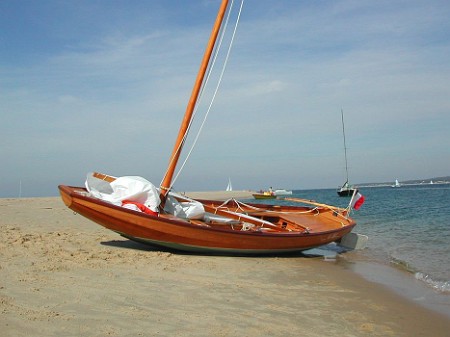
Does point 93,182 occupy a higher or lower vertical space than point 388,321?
higher

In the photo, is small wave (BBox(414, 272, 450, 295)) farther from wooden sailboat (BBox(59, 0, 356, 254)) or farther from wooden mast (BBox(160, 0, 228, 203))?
wooden mast (BBox(160, 0, 228, 203))

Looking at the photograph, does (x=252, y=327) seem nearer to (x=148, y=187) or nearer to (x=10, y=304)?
(x=10, y=304)

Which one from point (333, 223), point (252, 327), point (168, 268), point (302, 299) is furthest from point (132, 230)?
point (333, 223)

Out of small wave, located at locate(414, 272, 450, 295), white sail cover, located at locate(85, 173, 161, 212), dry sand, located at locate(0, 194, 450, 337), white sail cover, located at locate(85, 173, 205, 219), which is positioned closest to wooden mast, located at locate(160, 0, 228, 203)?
white sail cover, located at locate(85, 173, 205, 219)

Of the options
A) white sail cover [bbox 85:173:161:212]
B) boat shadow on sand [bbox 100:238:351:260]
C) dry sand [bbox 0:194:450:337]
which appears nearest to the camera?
dry sand [bbox 0:194:450:337]

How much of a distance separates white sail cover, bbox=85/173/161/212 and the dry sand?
1.12 m

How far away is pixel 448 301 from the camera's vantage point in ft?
26.1

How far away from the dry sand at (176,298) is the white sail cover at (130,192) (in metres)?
1.12

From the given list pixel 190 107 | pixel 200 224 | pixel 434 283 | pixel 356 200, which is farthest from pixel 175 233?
pixel 356 200

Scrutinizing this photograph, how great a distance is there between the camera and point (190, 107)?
11.4 m

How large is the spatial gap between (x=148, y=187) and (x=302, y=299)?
4710 mm

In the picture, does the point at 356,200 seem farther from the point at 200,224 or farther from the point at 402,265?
the point at 200,224

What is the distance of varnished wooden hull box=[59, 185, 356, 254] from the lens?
31.1ft

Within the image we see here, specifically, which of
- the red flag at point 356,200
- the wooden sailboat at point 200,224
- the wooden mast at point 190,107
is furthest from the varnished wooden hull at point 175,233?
the red flag at point 356,200
